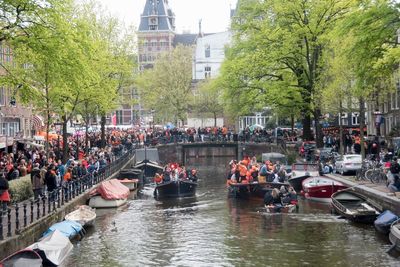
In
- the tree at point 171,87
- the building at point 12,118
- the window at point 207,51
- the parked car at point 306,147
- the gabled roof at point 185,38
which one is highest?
the gabled roof at point 185,38

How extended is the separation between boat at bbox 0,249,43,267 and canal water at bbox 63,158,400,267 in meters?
2.32

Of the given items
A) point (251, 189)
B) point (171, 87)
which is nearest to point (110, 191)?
point (251, 189)

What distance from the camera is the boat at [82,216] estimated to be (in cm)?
2581

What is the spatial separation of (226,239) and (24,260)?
890 cm

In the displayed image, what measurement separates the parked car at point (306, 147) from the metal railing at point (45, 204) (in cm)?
1384

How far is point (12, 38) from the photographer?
76.9ft

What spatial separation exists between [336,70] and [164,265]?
80.3ft

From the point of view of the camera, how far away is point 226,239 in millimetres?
24328

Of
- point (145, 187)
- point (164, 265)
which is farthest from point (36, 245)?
point (145, 187)

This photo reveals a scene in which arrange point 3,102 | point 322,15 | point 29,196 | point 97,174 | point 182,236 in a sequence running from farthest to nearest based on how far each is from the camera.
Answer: point 3,102
point 322,15
point 97,174
point 29,196
point 182,236

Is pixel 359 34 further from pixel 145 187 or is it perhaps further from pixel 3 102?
pixel 3 102

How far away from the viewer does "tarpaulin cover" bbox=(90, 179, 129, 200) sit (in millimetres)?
33541

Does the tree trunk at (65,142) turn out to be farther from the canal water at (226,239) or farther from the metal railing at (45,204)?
the canal water at (226,239)

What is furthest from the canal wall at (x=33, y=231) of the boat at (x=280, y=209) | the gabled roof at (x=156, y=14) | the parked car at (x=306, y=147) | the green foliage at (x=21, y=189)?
the gabled roof at (x=156, y=14)
